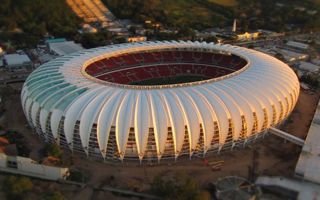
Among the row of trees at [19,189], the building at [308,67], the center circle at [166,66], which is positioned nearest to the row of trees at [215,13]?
the building at [308,67]

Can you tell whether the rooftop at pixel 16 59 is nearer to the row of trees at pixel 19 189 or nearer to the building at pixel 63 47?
the building at pixel 63 47

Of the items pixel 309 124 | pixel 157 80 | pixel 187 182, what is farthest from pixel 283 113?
pixel 157 80

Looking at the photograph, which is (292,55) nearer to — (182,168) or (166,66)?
(166,66)

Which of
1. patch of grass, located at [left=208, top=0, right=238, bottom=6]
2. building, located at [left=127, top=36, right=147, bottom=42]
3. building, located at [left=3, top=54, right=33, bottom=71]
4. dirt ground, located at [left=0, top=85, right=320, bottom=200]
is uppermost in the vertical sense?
dirt ground, located at [left=0, top=85, right=320, bottom=200]

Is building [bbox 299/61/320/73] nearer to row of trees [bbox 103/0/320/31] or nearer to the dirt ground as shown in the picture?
the dirt ground

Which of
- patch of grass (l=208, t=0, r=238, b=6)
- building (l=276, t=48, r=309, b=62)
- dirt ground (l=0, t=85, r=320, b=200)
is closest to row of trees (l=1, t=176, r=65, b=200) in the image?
dirt ground (l=0, t=85, r=320, b=200)
